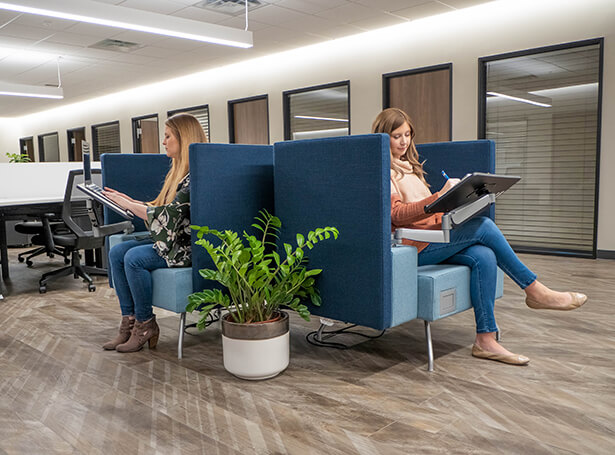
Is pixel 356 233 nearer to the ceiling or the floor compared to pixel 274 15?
nearer to the floor

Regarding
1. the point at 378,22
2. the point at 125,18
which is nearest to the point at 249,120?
the point at 378,22

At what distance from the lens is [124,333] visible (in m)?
2.29

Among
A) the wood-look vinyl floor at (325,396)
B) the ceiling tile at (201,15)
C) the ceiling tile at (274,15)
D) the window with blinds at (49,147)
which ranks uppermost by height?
the ceiling tile at (201,15)

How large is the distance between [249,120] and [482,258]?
17.4 feet

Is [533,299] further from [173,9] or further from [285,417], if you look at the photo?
[173,9]

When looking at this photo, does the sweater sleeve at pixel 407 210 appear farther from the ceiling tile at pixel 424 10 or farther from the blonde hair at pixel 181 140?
the ceiling tile at pixel 424 10

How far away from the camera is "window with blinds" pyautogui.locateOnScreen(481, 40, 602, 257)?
4363 millimetres

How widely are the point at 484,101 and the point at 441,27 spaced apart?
2.57 feet

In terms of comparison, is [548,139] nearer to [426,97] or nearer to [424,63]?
[426,97]

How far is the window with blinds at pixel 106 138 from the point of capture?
9031mm

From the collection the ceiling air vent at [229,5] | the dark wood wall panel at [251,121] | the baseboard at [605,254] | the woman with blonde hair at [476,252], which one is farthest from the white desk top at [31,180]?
the baseboard at [605,254]

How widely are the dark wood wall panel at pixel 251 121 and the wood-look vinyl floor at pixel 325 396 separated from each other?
14.7ft

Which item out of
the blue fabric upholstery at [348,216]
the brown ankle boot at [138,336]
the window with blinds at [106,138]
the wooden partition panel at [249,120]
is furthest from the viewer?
the window with blinds at [106,138]

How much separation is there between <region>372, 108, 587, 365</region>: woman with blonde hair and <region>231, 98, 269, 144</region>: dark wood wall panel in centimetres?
479
